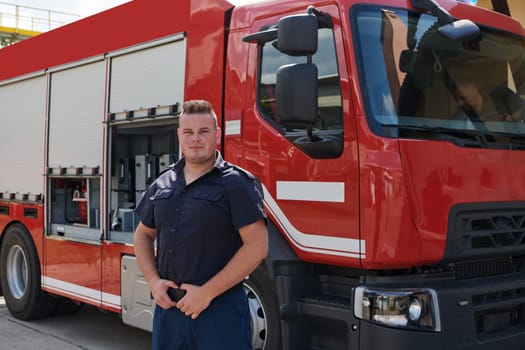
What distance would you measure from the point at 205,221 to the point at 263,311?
149 cm

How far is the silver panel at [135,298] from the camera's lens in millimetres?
4836

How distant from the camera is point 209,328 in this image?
265cm

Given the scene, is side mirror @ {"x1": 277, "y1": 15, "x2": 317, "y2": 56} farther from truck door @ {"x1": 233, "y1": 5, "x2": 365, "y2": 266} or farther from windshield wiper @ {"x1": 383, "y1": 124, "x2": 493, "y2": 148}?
windshield wiper @ {"x1": 383, "y1": 124, "x2": 493, "y2": 148}

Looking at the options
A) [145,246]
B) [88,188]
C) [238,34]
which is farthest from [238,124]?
[88,188]

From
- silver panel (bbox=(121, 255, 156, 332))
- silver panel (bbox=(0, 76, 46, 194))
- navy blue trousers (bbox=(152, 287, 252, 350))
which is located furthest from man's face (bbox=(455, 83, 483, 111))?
silver panel (bbox=(0, 76, 46, 194))

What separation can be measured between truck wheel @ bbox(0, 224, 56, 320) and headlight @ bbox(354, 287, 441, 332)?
4250 mm

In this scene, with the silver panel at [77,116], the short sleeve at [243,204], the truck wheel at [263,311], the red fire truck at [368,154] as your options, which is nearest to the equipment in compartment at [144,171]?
the silver panel at [77,116]

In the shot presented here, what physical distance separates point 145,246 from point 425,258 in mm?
1467

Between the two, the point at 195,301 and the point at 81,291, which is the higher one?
the point at 195,301

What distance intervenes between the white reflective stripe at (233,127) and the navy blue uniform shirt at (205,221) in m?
1.47

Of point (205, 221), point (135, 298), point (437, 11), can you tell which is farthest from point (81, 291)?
point (437, 11)

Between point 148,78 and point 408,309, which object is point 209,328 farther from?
point 148,78

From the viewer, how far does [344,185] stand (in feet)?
11.7

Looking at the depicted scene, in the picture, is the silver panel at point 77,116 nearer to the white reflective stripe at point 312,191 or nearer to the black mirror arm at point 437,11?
the white reflective stripe at point 312,191
